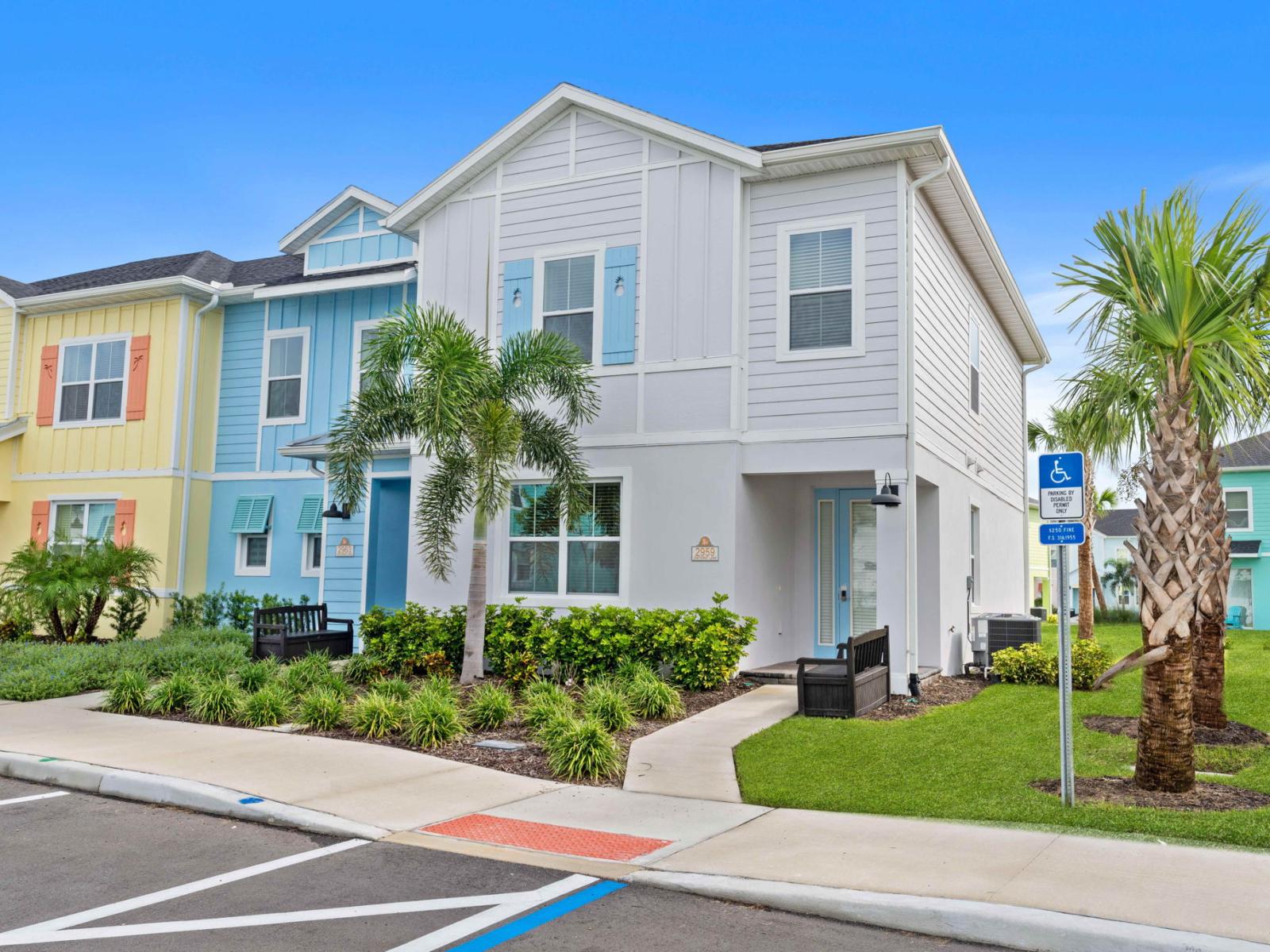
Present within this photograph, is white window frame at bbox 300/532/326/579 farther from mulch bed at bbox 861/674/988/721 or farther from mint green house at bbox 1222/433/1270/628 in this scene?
mint green house at bbox 1222/433/1270/628

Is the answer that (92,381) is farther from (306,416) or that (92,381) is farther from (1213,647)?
(1213,647)

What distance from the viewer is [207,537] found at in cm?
1948

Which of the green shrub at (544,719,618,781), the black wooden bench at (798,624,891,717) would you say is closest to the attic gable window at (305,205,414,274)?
the black wooden bench at (798,624,891,717)

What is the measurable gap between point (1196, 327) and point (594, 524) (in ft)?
26.5

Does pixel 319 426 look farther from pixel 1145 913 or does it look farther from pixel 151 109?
pixel 1145 913

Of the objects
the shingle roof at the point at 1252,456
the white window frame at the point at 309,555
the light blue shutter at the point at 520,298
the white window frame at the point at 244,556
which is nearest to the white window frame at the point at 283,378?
the white window frame at the point at 244,556

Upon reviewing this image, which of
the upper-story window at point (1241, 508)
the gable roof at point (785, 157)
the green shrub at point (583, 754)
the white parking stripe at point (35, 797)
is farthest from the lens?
the upper-story window at point (1241, 508)

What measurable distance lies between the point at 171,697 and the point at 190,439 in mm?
8717

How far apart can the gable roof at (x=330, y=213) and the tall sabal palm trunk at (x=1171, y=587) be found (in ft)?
49.2

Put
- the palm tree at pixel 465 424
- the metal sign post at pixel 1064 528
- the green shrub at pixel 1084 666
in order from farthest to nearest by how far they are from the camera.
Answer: the green shrub at pixel 1084 666 → the palm tree at pixel 465 424 → the metal sign post at pixel 1064 528

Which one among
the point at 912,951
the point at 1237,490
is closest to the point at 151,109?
the point at 912,951

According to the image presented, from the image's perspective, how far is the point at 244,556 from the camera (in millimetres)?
19250

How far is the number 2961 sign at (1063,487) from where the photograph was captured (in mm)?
7223

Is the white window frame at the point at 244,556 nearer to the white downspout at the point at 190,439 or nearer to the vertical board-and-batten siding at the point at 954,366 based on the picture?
the white downspout at the point at 190,439
